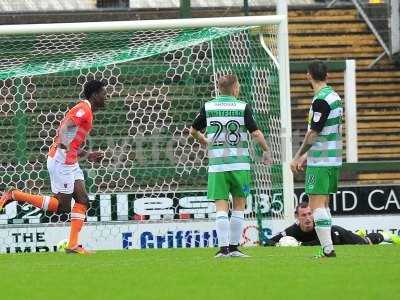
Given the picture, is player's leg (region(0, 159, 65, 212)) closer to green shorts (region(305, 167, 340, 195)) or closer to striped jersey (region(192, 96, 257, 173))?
striped jersey (region(192, 96, 257, 173))

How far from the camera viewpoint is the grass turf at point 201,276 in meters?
8.04

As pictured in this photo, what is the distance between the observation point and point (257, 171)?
597 inches

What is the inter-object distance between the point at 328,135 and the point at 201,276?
2.41 meters

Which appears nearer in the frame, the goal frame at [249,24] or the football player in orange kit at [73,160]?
the football player in orange kit at [73,160]

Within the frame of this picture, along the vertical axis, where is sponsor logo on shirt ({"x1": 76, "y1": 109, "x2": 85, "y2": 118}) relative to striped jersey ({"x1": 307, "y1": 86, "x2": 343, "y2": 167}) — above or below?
above

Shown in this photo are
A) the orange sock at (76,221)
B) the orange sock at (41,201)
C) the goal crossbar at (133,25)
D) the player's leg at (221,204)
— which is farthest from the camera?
the goal crossbar at (133,25)

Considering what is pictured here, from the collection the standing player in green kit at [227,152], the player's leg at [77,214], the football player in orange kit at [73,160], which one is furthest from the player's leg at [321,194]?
the player's leg at [77,214]

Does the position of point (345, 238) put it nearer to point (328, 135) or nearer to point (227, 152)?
point (227, 152)

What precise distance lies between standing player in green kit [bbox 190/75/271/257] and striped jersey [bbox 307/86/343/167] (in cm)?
62

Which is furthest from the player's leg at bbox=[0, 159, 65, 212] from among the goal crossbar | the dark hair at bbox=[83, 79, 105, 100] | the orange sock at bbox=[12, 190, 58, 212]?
the goal crossbar

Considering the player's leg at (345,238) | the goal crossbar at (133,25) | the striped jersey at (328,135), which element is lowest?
the player's leg at (345,238)

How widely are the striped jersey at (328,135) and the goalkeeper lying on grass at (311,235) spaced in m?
2.94

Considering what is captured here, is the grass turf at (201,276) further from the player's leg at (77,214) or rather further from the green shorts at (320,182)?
the green shorts at (320,182)

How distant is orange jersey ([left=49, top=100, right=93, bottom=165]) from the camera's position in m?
12.3
